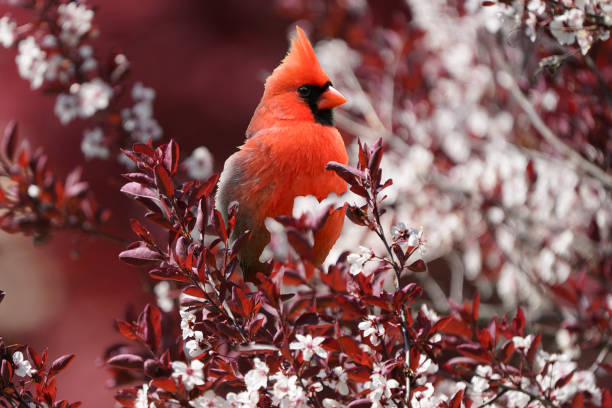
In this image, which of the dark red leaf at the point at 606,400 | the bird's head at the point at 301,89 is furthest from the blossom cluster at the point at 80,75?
the dark red leaf at the point at 606,400

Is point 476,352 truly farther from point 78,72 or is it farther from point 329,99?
point 78,72

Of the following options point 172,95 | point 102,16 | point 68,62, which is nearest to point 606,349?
point 68,62

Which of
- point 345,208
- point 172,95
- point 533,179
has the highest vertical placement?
point 345,208

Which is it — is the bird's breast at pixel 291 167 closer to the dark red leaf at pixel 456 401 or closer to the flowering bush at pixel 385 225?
the flowering bush at pixel 385 225

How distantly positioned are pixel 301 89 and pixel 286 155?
0.48 feet

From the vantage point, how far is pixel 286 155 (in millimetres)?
975

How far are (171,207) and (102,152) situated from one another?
708 millimetres

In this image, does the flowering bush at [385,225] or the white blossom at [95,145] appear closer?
the flowering bush at [385,225]

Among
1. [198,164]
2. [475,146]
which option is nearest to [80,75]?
[198,164]

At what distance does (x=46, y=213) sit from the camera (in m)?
1.42

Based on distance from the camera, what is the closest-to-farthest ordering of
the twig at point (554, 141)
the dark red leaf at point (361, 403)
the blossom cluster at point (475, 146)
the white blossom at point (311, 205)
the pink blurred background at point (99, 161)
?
1. the white blossom at point (311, 205)
2. the dark red leaf at point (361, 403)
3. the twig at point (554, 141)
4. the blossom cluster at point (475, 146)
5. the pink blurred background at point (99, 161)

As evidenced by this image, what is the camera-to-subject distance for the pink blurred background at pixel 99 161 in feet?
8.22

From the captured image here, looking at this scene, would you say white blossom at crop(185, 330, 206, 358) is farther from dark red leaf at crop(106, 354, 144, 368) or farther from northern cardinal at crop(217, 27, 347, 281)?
northern cardinal at crop(217, 27, 347, 281)

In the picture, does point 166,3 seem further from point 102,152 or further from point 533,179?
point 533,179
